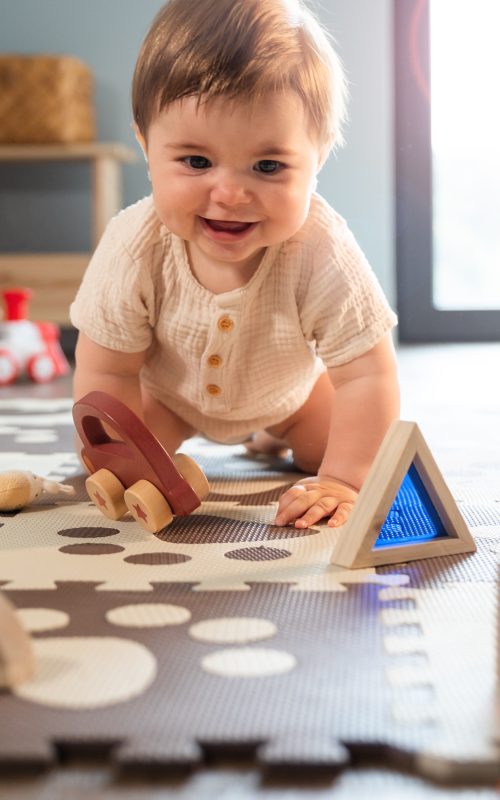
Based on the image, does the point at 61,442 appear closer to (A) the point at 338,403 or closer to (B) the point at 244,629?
(A) the point at 338,403

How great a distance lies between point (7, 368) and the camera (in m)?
1.91

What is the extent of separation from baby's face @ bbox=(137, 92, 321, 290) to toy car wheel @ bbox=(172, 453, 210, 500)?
18cm

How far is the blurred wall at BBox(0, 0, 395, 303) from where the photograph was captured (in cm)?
253

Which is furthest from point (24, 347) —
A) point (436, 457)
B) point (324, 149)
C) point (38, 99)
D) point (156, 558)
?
point (156, 558)

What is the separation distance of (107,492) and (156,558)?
11cm

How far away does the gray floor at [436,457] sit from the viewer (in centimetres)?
40

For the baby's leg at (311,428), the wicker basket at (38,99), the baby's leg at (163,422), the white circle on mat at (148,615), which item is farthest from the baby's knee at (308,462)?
the wicker basket at (38,99)

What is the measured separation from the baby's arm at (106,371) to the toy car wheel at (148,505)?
216 mm

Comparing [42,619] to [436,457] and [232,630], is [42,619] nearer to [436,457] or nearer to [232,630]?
[232,630]

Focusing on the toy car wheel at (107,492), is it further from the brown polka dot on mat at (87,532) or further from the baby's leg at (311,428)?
the baby's leg at (311,428)

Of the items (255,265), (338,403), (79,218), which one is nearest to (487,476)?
(338,403)

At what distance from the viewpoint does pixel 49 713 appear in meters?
0.45

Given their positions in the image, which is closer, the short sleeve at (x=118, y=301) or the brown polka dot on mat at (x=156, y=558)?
the brown polka dot on mat at (x=156, y=558)

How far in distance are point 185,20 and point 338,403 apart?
0.35m
